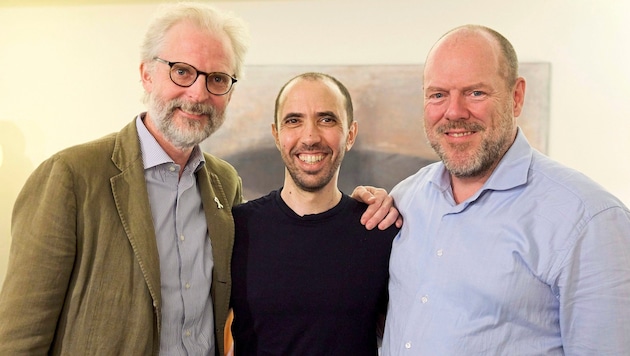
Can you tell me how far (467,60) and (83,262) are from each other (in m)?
1.26

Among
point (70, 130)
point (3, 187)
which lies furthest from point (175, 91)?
point (3, 187)

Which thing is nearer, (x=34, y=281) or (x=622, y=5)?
(x=34, y=281)

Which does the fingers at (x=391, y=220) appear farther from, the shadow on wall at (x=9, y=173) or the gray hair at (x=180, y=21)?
the shadow on wall at (x=9, y=173)

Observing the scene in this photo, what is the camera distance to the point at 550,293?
1338mm

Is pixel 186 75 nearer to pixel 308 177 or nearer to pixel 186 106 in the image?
pixel 186 106

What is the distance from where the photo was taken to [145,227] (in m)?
1.55

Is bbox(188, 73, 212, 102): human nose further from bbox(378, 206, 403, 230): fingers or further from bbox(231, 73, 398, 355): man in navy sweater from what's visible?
bbox(378, 206, 403, 230): fingers

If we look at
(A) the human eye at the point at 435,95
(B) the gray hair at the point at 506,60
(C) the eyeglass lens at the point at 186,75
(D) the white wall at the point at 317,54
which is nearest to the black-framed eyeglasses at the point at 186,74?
(C) the eyeglass lens at the point at 186,75

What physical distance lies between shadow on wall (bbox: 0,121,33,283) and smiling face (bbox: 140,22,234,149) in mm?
2706

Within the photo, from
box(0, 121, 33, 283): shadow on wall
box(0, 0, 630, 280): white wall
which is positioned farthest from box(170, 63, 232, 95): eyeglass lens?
box(0, 121, 33, 283): shadow on wall

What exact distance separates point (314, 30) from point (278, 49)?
11.4 inches

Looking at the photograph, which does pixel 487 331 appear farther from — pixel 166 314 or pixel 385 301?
pixel 166 314

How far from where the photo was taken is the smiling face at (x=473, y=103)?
1.52 m

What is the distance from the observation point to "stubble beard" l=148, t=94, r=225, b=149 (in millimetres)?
1689
